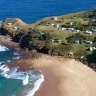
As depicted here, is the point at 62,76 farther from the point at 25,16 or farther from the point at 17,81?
the point at 25,16

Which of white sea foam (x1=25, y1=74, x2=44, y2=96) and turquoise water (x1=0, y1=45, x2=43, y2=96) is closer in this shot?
white sea foam (x1=25, y1=74, x2=44, y2=96)

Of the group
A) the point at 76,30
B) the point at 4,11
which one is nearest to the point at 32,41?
the point at 76,30

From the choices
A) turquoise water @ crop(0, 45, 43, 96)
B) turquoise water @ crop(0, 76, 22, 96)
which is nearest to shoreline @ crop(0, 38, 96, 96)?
turquoise water @ crop(0, 45, 43, 96)

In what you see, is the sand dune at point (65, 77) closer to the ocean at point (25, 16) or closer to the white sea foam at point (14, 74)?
the ocean at point (25, 16)

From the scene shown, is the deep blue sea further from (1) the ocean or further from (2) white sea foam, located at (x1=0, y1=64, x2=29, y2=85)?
(2) white sea foam, located at (x1=0, y1=64, x2=29, y2=85)

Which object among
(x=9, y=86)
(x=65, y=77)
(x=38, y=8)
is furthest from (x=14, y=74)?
(x=38, y=8)

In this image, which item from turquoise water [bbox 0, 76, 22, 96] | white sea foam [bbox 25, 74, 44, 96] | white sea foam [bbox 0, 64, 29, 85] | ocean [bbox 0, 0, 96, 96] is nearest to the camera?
white sea foam [bbox 25, 74, 44, 96]
